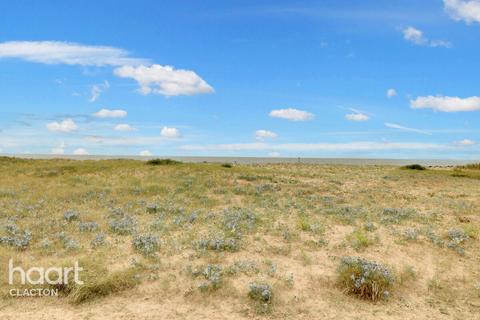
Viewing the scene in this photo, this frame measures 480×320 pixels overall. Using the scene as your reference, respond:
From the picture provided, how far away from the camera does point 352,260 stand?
45.2 ft

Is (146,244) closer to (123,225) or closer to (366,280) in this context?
(123,225)

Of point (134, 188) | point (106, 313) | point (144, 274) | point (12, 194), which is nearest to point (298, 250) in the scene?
point (144, 274)

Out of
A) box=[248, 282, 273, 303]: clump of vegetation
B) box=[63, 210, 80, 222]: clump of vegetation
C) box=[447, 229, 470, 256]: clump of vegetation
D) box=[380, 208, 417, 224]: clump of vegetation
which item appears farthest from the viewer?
box=[380, 208, 417, 224]: clump of vegetation

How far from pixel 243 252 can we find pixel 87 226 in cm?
726

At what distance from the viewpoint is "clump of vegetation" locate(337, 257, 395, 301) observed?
12.5 m

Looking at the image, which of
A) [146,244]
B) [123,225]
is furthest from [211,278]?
[123,225]

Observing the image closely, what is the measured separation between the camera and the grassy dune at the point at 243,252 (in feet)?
39.2

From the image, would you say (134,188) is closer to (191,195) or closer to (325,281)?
(191,195)

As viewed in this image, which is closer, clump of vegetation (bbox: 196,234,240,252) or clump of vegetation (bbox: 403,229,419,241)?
clump of vegetation (bbox: 196,234,240,252)

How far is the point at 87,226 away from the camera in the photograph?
60.9ft

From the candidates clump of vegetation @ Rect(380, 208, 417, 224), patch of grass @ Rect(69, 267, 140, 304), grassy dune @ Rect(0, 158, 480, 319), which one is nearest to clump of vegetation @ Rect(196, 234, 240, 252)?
grassy dune @ Rect(0, 158, 480, 319)

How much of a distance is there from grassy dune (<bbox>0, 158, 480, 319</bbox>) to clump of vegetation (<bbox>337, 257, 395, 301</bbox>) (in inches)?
1.5

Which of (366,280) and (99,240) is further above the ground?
(99,240)

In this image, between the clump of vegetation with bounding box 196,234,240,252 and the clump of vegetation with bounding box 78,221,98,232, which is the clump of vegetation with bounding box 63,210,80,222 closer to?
the clump of vegetation with bounding box 78,221,98,232
